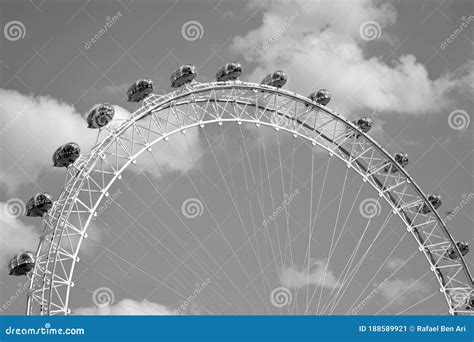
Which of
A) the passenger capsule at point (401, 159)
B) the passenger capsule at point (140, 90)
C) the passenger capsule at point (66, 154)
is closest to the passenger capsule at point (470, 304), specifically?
the passenger capsule at point (401, 159)

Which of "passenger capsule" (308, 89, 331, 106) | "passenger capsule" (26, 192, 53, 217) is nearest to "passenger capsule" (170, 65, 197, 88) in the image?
"passenger capsule" (26, 192, 53, 217)

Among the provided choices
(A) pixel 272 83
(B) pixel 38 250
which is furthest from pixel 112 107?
(A) pixel 272 83

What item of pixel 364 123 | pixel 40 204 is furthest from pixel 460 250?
pixel 40 204

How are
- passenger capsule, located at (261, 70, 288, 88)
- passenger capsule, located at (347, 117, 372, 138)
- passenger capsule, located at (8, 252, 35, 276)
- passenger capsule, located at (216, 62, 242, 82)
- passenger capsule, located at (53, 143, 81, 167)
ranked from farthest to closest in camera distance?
passenger capsule, located at (347, 117, 372, 138)
passenger capsule, located at (261, 70, 288, 88)
passenger capsule, located at (216, 62, 242, 82)
passenger capsule, located at (53, 143, 81, 167)
passenger capsule, located at (8, 252, 35, 276)

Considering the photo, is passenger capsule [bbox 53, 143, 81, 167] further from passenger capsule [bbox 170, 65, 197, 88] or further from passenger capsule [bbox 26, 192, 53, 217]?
passenger capsule [bbox 170, 65, 197, 88]

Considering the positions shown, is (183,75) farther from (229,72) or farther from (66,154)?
(66,154)

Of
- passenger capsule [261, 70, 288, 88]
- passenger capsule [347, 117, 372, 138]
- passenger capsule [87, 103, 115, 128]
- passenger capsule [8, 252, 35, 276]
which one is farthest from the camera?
passenger capsule [347, 117, 372, 138]

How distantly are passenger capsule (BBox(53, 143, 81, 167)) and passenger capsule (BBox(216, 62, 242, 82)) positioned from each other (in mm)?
8228

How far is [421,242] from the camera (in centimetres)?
3897

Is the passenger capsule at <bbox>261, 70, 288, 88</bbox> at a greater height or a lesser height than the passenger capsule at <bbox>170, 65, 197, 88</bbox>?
greater

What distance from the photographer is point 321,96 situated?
1393 inches

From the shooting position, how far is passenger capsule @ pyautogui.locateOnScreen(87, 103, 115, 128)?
26578 mm

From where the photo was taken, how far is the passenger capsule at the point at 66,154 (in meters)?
26.0
